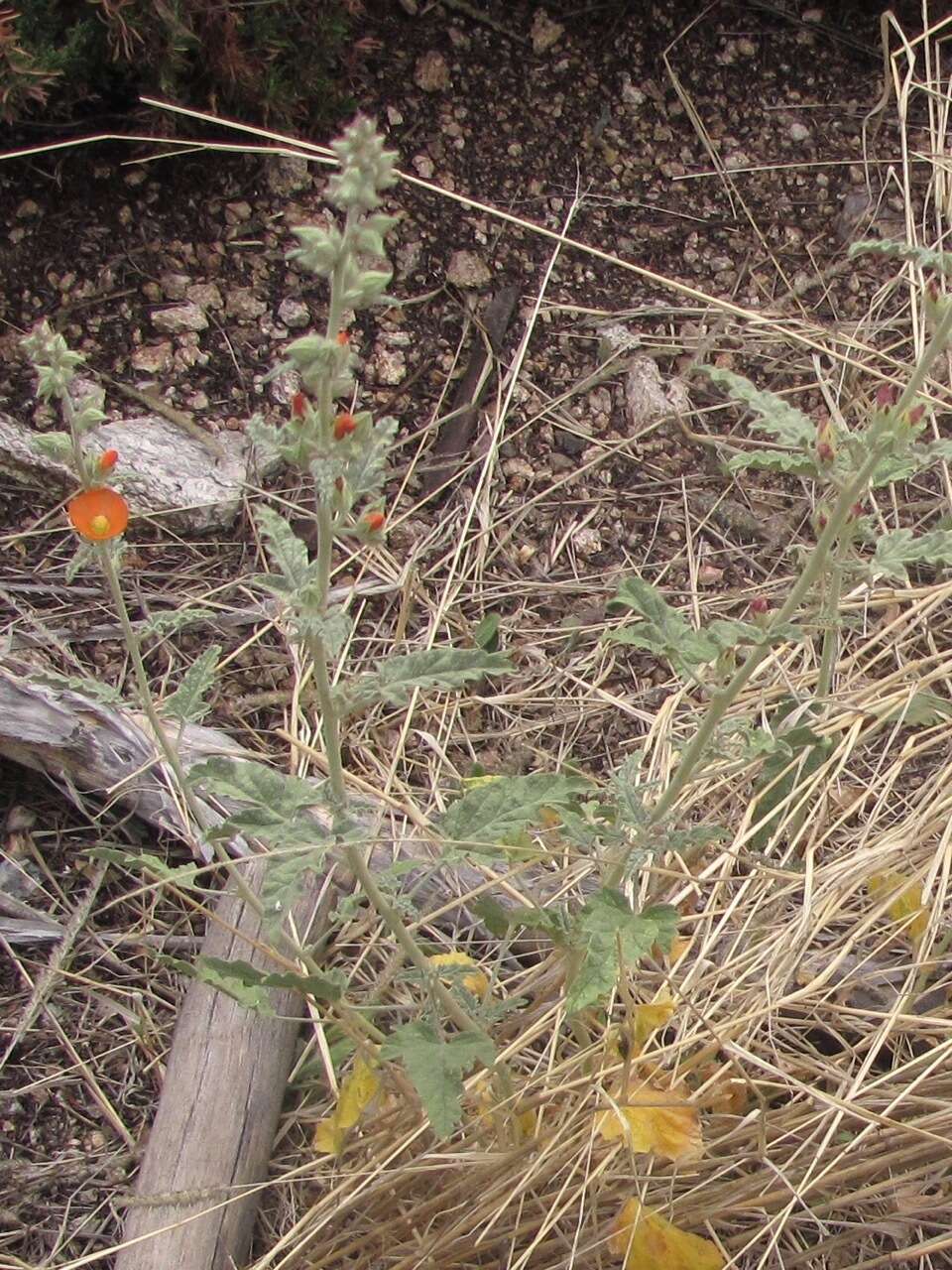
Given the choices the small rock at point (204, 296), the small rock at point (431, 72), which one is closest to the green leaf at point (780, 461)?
the small rock at point (204, 296)

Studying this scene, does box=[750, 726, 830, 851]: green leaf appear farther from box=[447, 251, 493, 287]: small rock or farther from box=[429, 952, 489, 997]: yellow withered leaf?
box=[447, 251, 493, 287]: small rock

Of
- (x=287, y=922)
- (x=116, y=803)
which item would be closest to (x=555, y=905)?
(x=287, y=922)

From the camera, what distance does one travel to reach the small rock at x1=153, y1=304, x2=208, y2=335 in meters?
3.00

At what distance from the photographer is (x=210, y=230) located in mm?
3141

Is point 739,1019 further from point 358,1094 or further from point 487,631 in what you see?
point 487,631

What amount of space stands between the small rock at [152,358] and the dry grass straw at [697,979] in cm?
69

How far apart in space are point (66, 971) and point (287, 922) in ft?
1.52

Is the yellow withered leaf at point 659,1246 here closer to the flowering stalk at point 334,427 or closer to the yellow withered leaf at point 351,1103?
the yellow withered leaf at point 351,1103

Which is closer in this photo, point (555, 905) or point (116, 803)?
point (555, 905)

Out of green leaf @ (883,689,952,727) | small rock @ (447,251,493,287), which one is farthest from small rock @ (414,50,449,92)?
green leaf @ (883,689,952,727)

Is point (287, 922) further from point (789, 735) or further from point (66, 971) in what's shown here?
point (789, 735)

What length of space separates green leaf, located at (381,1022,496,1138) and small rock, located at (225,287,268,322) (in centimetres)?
197

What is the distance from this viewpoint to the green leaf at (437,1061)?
4.90 feet

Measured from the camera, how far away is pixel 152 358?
9.71 ft
